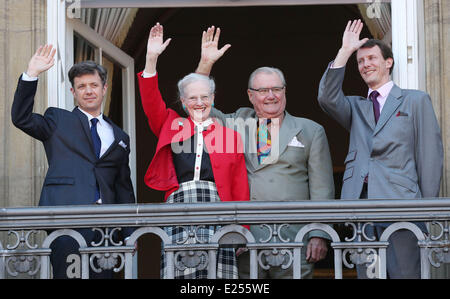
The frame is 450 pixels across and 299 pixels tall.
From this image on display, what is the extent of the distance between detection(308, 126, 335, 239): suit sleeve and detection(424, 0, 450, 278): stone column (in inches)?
38.7

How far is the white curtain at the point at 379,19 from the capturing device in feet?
27.0

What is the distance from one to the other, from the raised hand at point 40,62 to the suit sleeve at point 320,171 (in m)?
1.74

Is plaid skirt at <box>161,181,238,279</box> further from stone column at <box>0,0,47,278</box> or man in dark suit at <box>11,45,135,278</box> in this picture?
stone column at <box>0,0,47,278</box>

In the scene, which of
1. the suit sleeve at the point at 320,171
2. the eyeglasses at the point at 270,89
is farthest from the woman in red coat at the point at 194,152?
the suit sleeve at the point at 320,171

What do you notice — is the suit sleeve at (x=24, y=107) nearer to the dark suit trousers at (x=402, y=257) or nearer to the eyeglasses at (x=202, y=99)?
the eyeglasses at (x=202, y=99)

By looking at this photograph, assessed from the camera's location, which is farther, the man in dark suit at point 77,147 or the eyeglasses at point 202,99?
the eyeglasses at point 202,99

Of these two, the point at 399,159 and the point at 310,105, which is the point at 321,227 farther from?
the point at 310,105

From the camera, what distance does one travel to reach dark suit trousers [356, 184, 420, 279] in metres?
6.58

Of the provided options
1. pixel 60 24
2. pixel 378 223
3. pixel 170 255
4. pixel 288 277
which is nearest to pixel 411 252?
pixel 378 223

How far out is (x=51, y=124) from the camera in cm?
698

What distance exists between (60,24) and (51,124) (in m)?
1.30

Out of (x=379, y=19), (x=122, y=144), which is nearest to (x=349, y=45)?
(x=379, y=19)

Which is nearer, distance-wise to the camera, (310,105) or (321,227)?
(321,227)
